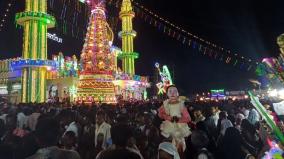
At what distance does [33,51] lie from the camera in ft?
A: 79.3

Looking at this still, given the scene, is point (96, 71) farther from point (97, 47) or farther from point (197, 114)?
point (197, 114)

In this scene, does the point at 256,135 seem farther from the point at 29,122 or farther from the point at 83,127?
the point at 29,122

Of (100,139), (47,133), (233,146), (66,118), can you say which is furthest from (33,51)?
(233,146)

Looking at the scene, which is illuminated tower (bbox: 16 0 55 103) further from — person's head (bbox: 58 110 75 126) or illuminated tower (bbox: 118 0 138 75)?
person's head (bbox: 58 110 75 126)

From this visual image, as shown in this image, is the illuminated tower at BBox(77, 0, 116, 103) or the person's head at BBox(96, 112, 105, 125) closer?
the person's head at BBox(96, 112, 105, 125)

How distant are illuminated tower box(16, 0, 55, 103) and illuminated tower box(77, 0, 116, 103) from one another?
12.0 ft

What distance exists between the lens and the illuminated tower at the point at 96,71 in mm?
22625

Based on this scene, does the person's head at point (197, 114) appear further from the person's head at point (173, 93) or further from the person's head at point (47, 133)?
the person's head at point (47, 133)

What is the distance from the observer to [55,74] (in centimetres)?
3275

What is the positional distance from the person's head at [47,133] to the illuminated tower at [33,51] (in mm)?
20745

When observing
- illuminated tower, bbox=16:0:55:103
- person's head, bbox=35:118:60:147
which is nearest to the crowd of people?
person's head, bbox=35:118:60:147

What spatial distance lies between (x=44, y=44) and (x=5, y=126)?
A: 20.1 meters

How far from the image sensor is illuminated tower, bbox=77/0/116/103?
74.2 feet

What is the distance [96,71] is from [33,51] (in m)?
5.46
